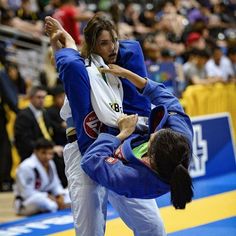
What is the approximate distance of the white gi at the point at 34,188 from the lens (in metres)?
8.48

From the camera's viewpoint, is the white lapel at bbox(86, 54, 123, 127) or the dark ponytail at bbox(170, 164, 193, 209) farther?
the white lapel at bbox(86, 54, 123, 127)

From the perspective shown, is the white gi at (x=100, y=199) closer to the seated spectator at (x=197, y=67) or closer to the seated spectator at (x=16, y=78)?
the seated spectator at (x=16, y=78)

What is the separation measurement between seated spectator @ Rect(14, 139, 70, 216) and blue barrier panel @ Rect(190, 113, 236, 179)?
203 cm

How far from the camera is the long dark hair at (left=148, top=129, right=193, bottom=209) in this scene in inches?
157

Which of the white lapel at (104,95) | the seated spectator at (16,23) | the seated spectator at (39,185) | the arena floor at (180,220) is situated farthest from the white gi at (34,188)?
the seated spectator at (16,23)

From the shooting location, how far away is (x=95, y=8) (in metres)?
16.6

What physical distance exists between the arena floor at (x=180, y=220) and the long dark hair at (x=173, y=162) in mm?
2602

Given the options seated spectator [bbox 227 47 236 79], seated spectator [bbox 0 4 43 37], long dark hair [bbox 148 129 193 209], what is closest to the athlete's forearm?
long dark hair [bbox 148 129 193 209]

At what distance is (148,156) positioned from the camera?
416 centimetres

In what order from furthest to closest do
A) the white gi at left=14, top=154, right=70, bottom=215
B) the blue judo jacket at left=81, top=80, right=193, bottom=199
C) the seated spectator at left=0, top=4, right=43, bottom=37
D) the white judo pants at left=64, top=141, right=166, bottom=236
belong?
the seated spectator at left=0, top=4, right=43, bottom=37, the white gi at left=14, top=154, right=70, bottom=215, the white judo pants at left=64, top=141, right=166, bottom=236, the blue judo jacket at left=81, top=80, right=193, bottom=199

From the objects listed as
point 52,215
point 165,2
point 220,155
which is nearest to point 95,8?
point 165,2

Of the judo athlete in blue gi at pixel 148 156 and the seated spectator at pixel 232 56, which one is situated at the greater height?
the judo athlete in blue gi at pixel 148 156

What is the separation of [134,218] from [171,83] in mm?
6822

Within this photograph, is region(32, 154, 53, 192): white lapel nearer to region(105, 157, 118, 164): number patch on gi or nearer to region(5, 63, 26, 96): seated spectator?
region(5, 63, 26, 96): seated spectator
